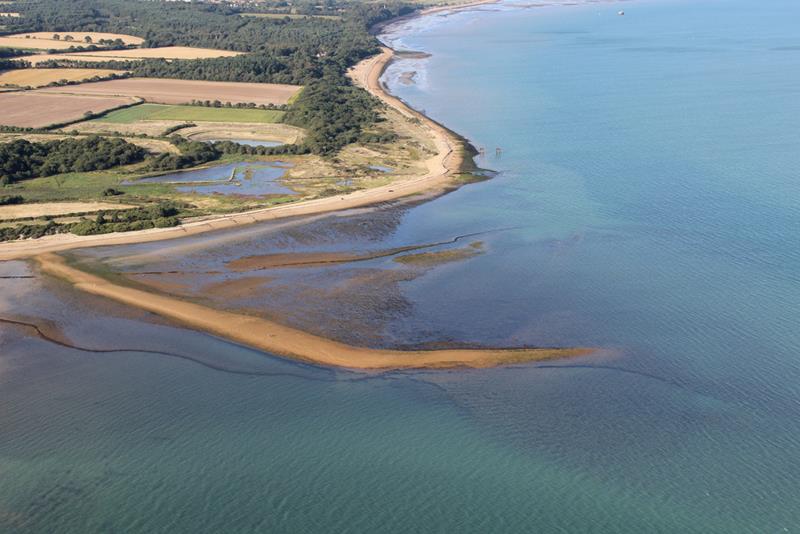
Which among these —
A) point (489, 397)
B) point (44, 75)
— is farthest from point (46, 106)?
point (489, 397)

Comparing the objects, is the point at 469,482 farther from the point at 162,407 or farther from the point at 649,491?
the point at 162,407

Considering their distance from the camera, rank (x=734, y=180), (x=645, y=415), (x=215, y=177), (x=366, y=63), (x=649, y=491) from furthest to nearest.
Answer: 1. (x=366, y=63)
2. (x=215, y=177)
3. (x=734, y=180)
4. (x=645, y=415)
5. (x=649, y=491)

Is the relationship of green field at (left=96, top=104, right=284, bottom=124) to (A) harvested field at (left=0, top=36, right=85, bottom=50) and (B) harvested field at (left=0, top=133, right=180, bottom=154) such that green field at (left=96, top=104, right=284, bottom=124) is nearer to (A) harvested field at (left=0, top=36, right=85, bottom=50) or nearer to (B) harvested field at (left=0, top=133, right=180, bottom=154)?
(B) harvested field at (left=0, top=133, right=180, bottom=154)

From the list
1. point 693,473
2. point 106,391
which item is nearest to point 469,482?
Answer: point 693,473

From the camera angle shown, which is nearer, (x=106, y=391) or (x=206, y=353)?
(x=106, y=391)

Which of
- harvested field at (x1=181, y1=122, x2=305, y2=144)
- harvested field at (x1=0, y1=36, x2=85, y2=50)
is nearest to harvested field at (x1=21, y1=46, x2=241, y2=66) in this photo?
harvested field at (x1=0, y1=36, x2=85, y2=50)

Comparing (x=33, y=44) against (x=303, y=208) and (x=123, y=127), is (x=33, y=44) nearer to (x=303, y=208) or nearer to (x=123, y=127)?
(x=123, y=127)
